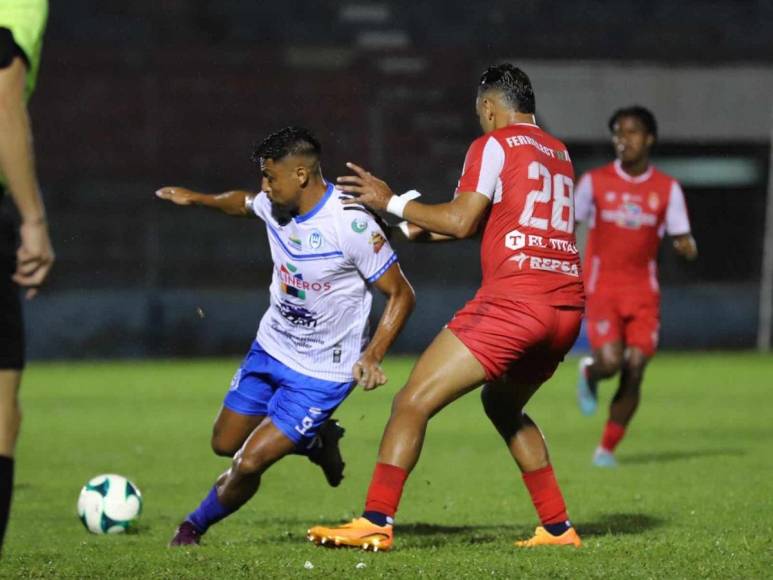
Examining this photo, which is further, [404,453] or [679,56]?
[679,56]

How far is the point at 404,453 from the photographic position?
6402mm

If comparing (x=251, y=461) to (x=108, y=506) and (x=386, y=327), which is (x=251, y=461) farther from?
(x=108, y=506)

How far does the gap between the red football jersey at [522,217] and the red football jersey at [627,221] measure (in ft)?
15.7

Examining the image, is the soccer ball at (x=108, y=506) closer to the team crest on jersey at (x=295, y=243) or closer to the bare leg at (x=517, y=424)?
the team crest on jersey at (x=295, y=243)

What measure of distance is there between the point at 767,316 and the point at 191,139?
34.9ft

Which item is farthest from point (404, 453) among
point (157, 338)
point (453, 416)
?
point (157, 338)

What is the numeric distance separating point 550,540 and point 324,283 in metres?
1.62

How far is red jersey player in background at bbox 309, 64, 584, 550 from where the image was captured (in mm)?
6391

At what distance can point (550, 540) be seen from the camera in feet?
22.6

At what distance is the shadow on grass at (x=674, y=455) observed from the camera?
38.1 ft

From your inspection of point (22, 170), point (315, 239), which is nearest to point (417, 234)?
point (315, 239)

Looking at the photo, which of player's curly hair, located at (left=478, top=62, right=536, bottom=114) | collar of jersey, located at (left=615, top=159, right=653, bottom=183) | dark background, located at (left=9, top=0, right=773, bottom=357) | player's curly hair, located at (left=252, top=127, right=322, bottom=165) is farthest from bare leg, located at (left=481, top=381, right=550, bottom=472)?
dark background, located at (left=9, top=0, right=773, bottom=357)

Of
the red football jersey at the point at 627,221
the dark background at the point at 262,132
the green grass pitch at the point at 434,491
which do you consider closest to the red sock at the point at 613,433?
the green grass pitch at the point at 434,491

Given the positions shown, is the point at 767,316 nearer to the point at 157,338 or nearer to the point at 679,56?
the point at 679,56
